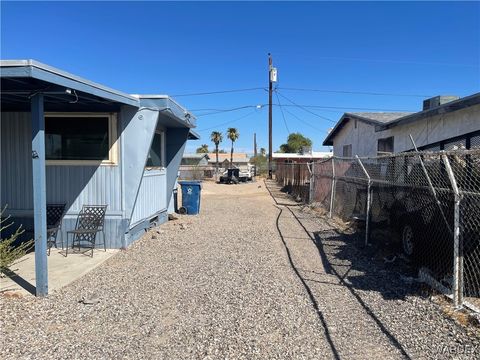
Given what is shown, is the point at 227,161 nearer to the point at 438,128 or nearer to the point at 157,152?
the point at 157,152

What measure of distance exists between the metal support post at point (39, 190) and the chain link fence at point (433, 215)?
16.3 ft

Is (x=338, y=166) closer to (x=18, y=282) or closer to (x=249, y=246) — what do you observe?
(x=249, y=246)

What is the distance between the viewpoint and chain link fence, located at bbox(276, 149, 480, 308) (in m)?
4.89

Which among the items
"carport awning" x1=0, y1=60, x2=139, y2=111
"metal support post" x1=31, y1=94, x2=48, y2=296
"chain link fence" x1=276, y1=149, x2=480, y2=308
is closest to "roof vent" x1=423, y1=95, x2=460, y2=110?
"chain link fence" x1=276, y1=149, x2=480, y2=308

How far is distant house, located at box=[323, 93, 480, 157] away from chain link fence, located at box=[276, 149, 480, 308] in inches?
57.8

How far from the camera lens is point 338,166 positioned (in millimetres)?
13484

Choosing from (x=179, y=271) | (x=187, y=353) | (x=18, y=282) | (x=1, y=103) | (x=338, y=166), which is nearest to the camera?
(x=187, y=353)

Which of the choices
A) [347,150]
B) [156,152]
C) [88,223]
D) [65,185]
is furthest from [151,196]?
[347,150]

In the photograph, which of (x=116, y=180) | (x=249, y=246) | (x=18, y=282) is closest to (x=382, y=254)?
(x=249, y=246)

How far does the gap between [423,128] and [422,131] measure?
0.33 feet

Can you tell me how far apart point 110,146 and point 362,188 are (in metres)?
5.93

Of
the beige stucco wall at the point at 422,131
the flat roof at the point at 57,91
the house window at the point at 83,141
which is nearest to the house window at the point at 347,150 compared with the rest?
the beige stucco wall at the point at 422,131

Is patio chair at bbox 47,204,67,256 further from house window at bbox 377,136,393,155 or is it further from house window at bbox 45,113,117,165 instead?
house window at bbox 377,136,393,155

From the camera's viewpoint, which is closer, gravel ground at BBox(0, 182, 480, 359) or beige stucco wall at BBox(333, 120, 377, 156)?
gravel ground at BBox(0, 182, 480, 359)
